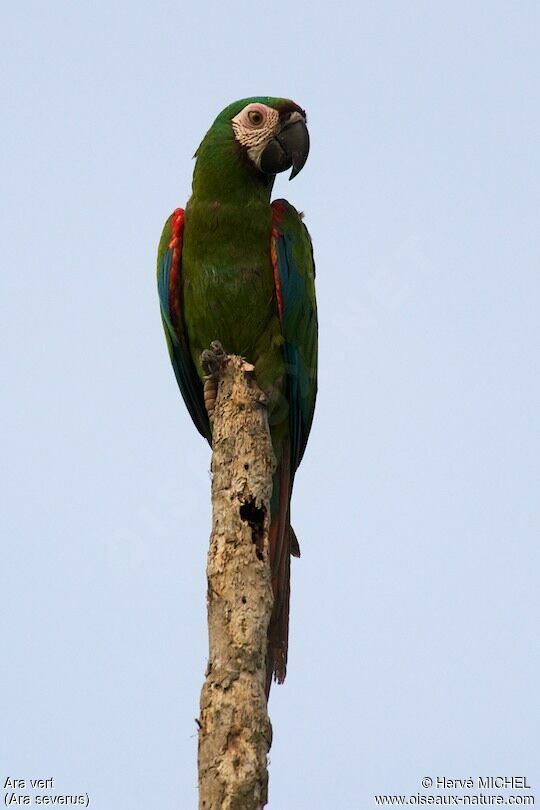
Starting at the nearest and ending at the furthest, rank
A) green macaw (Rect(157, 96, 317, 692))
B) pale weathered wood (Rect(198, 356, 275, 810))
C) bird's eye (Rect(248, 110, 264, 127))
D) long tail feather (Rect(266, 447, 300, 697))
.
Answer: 1. pale weathered wood (Rect(198, 356, 275, 810))
2. long tail feather (Rect(266, 447, 300, 697))
3. green macaw (Rect(157, 96, 317, 692))
4. bird's eye (Rect(248, 110, 264, 127))

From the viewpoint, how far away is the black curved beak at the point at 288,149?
636cm

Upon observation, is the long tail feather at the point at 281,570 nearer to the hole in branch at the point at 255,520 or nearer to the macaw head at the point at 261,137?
the hole in branch at the point at 255,520

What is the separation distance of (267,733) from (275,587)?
1492 mm

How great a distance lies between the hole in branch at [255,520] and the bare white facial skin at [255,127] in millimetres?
2233

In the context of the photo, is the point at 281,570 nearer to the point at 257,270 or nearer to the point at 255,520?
the point at 255,520

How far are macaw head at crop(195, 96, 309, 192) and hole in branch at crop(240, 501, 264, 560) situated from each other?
2.21 m

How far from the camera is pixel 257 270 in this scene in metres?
6.25

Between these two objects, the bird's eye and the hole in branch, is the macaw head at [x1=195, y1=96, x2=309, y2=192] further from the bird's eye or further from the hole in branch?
the hole in branch

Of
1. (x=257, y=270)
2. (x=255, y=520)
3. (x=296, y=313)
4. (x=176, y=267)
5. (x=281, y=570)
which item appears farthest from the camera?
(x=176, y=267)

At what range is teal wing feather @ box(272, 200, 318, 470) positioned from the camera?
20.6 ft

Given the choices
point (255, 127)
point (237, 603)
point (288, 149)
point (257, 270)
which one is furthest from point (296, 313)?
point (237, 603)

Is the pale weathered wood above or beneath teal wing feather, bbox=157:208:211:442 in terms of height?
beneath

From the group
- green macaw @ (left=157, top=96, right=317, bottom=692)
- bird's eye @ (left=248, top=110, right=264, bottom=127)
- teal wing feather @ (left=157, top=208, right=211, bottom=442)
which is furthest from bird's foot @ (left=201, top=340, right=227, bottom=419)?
bird's eye @ (left=248, top=110, right=264, bottom=127)

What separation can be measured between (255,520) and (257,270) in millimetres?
1709
